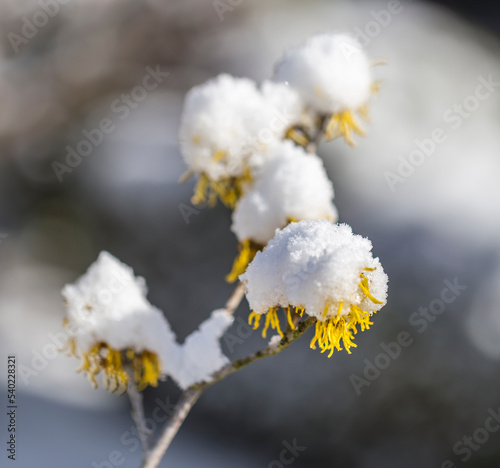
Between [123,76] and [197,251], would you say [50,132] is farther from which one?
[197,251]

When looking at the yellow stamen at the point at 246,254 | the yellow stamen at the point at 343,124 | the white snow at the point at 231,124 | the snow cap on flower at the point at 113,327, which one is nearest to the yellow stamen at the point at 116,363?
the snow cap on flower at the point at 113,327

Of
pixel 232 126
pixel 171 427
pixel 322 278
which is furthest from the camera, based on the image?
pixel 232 126

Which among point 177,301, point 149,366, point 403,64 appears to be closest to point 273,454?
point 177,301

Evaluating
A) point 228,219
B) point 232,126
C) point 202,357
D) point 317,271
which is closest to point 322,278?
point 317,271

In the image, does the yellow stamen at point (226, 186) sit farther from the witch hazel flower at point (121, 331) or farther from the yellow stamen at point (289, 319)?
the yellow stamen at point (289, 319)

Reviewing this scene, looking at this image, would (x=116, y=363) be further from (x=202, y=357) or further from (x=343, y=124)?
→ (x=343, y=124)

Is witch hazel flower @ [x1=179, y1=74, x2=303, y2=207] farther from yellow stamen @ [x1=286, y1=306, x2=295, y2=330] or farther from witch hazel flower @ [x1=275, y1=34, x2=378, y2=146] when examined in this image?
yellow stamen @ [x1=286, y1=306, x2=295, y2=330]
